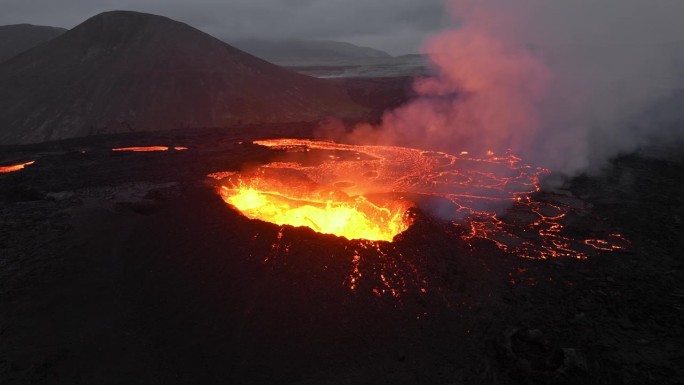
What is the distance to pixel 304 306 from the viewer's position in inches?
305

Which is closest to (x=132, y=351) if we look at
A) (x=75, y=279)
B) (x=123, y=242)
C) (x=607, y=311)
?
(x=75, y=279)

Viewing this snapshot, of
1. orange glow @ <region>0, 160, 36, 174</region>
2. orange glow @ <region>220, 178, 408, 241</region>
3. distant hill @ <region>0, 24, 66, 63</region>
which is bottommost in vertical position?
orange glow @ <region>220, 178, 408, 241</region>

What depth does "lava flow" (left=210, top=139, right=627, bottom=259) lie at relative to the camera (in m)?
10.9

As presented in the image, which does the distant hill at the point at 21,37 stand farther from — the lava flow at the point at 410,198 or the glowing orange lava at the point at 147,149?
the lava flow at the point at 410,198

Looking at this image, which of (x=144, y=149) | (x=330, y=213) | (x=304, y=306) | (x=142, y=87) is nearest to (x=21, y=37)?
(x=142, y=87)

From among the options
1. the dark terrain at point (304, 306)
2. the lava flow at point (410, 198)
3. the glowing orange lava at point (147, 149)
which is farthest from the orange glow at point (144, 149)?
the dark terrain at point (304, 306)

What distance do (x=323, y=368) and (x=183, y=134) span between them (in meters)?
26.2

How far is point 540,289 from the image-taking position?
28.9ft

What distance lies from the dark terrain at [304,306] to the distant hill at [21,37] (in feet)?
254

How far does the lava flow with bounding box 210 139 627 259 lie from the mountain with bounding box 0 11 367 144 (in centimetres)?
2005

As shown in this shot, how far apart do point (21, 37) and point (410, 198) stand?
91.5 m

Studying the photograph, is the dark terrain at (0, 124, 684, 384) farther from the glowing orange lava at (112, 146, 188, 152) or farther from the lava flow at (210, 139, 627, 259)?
the glowing orange lava at (112, 146, 188, 152)

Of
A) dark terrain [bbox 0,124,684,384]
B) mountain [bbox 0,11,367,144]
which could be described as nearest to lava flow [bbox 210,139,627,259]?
dark terrain [bbox 0,124,684,384]

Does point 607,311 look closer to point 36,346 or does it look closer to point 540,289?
point 540,289
